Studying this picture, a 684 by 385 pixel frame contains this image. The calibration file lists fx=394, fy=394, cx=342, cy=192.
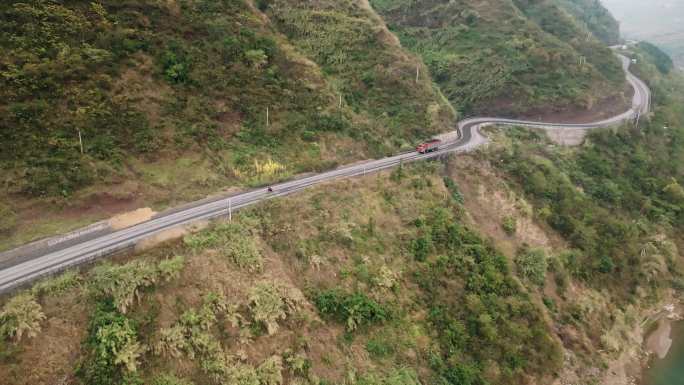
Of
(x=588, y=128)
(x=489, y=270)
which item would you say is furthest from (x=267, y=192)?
(x=588, y=128)

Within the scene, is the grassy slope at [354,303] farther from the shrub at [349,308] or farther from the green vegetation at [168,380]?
the green vegetation at [168,380]

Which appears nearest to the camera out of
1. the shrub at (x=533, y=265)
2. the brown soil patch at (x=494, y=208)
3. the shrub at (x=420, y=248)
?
the shrub at (x=420, y=248)

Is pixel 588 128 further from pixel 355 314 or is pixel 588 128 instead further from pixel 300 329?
pixel 300 329

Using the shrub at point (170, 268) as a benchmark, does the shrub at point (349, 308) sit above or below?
below

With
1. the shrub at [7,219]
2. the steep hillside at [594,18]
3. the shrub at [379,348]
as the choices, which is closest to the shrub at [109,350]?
the shrub at [7,219]

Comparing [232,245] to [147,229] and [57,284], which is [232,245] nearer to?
[147,229]

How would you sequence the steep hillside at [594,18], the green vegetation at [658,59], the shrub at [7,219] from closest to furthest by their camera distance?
the shrub at [7,219], the green vegetation at [658,59], the steep hillside at [594,18]
